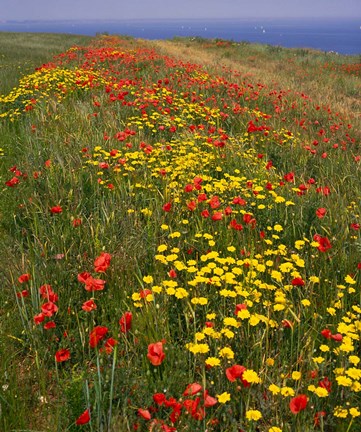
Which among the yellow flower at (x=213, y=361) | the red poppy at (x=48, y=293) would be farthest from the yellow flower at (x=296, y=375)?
the red poppy at (x=48, y=293)

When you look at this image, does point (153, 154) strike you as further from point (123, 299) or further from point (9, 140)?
point (123, 299)

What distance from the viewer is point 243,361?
2297mm

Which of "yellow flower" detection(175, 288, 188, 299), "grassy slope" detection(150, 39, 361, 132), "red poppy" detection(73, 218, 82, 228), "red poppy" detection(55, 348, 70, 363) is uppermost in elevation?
"grassy slope" detection(150, 39, 361, 132)

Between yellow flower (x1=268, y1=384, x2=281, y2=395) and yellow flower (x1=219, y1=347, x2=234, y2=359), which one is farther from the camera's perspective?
yellow flower (x1=219, y1=347, x2=234, y2=359)

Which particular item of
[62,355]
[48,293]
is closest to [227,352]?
[62,355]

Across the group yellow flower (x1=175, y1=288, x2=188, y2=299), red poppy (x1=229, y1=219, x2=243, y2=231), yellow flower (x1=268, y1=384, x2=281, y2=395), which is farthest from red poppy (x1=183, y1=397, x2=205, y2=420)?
red poppy (x1=229, y1=219, x2=243, y2=231)

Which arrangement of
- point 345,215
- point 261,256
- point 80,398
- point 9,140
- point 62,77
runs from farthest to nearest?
point 62,77 < point 9,140 < point 345,215 < point 261,256 < point 80,398

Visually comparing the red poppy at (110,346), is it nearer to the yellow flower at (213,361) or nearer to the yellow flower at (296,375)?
the yellow flower at (213,361)

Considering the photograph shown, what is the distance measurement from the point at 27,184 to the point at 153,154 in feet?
4.98

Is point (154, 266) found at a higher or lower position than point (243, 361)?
higher

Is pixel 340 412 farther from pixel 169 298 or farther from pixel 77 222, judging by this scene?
pixel 77 222

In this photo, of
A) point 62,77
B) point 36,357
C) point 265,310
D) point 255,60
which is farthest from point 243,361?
point 255,60

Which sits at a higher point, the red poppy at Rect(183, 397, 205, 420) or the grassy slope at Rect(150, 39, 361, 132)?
the grassy slope at Rect(150, 39, 361, 132)

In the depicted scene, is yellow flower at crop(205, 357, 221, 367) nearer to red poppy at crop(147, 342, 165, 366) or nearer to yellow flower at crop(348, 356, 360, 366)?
red poppy at crop(147, 342, 165, 366)
